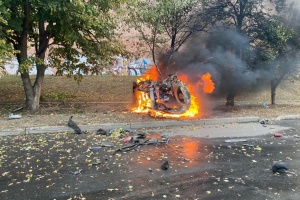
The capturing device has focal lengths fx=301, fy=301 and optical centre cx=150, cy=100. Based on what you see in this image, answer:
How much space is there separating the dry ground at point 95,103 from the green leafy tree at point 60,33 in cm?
158

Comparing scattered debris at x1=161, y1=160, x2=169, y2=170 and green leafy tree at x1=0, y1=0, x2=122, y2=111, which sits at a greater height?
green leafy tree at x1=0, y1=0, x2=122, y2=111

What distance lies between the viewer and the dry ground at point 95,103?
10773mm

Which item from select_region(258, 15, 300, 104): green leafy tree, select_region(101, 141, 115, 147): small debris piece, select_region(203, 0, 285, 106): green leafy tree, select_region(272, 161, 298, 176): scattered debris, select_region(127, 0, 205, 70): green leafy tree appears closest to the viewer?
select_region(272, 161, 298, 176): scattered debris

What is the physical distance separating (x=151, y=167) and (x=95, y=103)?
30.5 feet

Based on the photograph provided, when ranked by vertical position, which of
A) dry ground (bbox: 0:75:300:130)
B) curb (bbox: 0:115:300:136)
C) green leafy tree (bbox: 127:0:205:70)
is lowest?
curb (bbox: 0:115:300:136)

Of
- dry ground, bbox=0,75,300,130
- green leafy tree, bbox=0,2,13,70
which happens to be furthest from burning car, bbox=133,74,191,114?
green leafy tree, bbox=0,2,13,70

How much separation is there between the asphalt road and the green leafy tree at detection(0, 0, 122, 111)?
4166 mm

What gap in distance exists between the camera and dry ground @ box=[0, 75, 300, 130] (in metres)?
10.8

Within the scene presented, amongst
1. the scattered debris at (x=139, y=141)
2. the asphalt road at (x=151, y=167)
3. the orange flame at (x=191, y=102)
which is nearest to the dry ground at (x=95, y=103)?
the orange flame at (x=191, y=102)

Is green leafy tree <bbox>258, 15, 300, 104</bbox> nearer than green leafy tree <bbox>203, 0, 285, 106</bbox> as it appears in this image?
Yes

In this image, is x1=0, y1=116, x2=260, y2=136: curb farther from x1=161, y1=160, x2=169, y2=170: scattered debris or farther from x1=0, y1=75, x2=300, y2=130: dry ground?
x1=161, y1=160, x2=169, y2=170: scattered debris

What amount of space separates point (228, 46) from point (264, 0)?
105 inches

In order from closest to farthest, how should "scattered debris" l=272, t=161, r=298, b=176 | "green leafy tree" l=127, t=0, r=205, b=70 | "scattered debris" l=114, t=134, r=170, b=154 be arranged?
1. "scattered debris" l=272, t=161, r=298, b=176
2. "scattered debris" l=114, t=134, r=170, b=154
3. "green leafy tree" l=127, t=0, r=205, b=70

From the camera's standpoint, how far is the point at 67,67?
1294 cm
